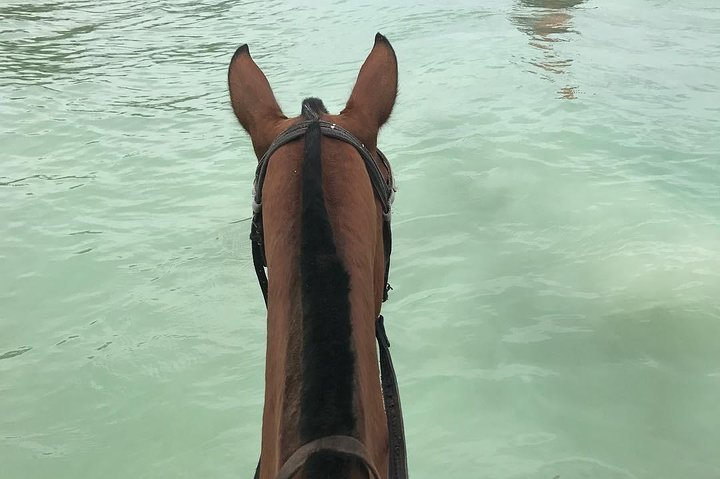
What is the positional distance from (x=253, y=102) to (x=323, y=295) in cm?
68

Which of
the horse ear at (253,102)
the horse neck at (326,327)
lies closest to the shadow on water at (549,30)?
the horse ear at (253,102)

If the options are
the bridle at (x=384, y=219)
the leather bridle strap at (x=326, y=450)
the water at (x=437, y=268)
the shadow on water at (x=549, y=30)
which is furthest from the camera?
the shadow on water at (x=549, y=30)

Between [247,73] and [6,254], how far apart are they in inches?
147

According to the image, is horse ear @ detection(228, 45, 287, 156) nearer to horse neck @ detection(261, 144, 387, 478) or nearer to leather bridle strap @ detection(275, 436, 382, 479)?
horse neck @ detection(261, 144, 387, 478)

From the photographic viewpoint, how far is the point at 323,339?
1000 millimetres

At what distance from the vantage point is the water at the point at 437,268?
10.3ft

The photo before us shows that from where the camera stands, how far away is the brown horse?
0.96 metres

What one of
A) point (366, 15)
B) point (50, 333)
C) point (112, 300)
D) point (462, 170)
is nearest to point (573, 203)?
point (462, 170)

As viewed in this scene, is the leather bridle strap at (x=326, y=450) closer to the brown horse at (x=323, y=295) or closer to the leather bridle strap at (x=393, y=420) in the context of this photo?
the brown horse at (x=323, y=295)

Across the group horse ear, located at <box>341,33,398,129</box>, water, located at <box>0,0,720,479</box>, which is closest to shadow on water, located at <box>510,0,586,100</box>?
water, located at <box>0,0,720,479</box>

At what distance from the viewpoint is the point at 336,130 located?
1.29 m

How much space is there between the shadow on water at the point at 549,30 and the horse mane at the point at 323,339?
651 cm

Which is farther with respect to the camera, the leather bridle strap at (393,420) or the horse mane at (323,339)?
the leather bridle strap at (393,420)

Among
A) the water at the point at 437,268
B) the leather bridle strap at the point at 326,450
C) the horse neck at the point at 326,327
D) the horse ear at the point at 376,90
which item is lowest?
the water at the point at 437,268
